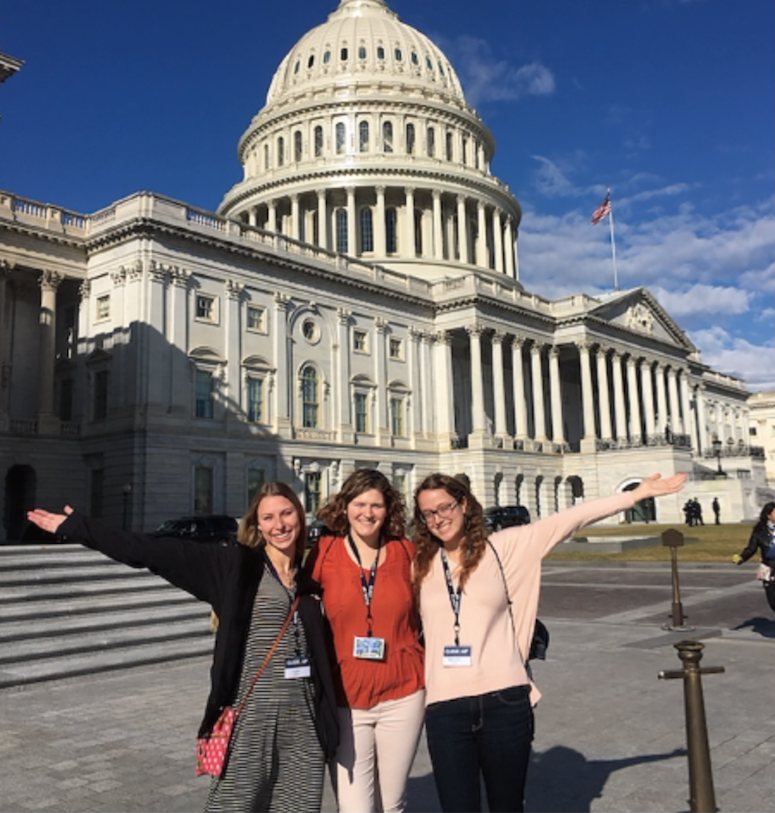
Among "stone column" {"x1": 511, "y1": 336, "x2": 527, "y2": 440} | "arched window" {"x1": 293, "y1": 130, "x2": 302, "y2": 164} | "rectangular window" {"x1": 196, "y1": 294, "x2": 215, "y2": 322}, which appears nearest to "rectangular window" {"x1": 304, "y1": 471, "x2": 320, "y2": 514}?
"rectangular window" {"x1": 196, "y1": 294, "x2": 215, "y2": 322}

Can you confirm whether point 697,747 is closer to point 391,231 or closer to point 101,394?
point 101,394

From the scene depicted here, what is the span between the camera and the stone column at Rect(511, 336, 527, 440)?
213 feet

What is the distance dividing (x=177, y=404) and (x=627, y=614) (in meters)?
31.5

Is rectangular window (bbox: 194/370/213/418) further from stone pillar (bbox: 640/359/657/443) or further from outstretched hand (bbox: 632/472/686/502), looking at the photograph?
stone pillar (bbox: 640/359/657/443)

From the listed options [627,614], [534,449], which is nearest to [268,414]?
[534,449]

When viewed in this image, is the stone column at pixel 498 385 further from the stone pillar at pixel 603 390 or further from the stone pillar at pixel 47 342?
the stone pillar at pixel 47 342

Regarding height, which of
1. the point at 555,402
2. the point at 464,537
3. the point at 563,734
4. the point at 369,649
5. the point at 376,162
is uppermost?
the point at 376,162

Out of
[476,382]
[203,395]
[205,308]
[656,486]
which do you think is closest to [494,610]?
[656,486]

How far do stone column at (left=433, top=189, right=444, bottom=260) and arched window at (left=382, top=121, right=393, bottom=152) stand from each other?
7254 millimetres

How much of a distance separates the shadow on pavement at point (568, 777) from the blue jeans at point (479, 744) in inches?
85.2

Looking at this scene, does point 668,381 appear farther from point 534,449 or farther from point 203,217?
point 203,217

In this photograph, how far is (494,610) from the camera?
460cm

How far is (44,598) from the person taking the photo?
15.1m

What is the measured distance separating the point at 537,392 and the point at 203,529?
134ft
